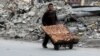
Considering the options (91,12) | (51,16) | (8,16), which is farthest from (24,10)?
(51,16)

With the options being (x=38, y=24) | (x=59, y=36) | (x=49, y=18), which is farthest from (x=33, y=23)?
(x=59, y=36)

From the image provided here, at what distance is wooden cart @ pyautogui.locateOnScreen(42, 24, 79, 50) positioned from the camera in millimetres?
15609

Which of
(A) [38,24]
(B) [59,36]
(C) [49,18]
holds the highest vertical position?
(C) [49,18]

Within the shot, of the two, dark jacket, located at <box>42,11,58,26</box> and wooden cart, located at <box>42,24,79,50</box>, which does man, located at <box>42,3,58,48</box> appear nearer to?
dark jacket, located at <box>42,11,58,26</box>

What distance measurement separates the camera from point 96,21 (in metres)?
21.8

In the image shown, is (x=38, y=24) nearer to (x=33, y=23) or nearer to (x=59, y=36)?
(x=33, y=23)

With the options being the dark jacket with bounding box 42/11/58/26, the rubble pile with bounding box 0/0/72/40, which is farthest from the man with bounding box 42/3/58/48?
the rubble pile with bounding box 0/0/72/40

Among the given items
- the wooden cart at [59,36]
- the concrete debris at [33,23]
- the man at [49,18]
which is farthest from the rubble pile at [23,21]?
the wooden cart at [59,36]

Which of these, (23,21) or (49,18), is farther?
(23,21)

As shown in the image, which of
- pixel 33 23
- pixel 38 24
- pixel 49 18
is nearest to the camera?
pixel 49 18

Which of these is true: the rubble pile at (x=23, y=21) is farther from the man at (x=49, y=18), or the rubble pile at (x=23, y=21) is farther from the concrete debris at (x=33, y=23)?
the man at (x=49, y=18)

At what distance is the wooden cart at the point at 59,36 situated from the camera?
15609mm

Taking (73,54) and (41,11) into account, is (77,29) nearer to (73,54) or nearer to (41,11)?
(41,11)

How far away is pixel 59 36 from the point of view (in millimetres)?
15703
